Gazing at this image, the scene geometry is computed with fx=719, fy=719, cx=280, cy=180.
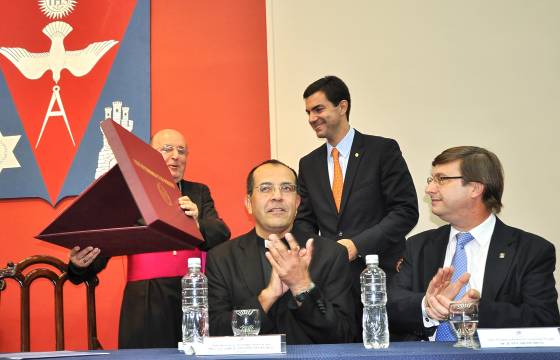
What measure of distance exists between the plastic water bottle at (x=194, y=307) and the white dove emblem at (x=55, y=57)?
2881 millimetres

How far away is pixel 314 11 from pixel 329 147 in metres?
1.13

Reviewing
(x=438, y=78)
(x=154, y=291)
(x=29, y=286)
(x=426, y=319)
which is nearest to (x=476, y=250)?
(x=426, y=319)

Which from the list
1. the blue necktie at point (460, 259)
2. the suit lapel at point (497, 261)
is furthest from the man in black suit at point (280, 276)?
the suit lapel at point (497, 261)

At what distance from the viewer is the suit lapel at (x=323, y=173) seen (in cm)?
377

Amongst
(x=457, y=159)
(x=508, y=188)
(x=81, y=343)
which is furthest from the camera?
(x=81, y=343)

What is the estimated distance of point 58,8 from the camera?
16.7 ft

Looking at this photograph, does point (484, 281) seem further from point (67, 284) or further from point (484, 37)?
point (67, 284)

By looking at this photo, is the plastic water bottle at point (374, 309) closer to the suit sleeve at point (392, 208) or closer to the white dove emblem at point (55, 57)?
the suit sleeve at point (392, 208)

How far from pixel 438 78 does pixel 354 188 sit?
3.87 feet

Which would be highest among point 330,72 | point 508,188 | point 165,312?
point 330,72

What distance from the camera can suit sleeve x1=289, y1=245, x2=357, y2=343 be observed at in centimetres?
251

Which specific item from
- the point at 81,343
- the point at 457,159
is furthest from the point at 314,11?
the point at 81,343

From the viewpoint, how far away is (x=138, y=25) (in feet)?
16.3

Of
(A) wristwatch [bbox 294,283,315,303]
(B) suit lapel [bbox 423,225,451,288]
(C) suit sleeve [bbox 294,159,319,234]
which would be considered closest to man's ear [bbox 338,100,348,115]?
(C) suit sleeve [bbox 294,159,319,234]
